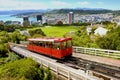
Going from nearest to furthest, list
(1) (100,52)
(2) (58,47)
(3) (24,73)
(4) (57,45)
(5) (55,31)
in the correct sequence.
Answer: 1. (3) (24,73)
2. (2) (58,47)
3. (4) (57,45)
4. (1) (100,52)
5. (5) (55,31)

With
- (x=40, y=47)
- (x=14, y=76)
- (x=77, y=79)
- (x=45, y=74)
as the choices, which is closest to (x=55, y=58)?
(x=40, y=47)

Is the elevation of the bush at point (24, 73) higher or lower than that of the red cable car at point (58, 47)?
lower

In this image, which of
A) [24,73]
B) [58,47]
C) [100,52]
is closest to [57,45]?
[58,47]

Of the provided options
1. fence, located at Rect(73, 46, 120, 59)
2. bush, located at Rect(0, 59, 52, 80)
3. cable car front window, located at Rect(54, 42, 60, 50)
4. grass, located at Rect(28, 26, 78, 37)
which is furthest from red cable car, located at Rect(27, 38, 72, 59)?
grass, located at Rect(28, 26, 78, 37)

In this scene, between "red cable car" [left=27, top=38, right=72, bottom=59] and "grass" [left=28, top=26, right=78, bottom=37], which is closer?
"red cable car" [left=27, top=38, right=72, bottom=59]

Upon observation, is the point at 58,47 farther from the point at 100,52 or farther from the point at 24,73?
the point at 24,73

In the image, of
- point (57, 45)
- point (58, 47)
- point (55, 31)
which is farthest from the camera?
point (55, 31)

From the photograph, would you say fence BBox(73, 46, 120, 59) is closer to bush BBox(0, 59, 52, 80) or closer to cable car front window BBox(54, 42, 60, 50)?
cable car front window BBox(54, 42, 60, 50)

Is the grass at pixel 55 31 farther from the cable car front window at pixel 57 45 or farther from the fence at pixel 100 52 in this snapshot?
the cable car front window at pixel 57 45

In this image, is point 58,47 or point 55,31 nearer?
point 58,47

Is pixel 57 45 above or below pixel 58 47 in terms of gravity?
above

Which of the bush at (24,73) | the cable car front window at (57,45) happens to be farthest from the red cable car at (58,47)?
the bush at (24,73)

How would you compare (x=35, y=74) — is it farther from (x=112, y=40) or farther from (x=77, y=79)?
(x=112, y=40)
